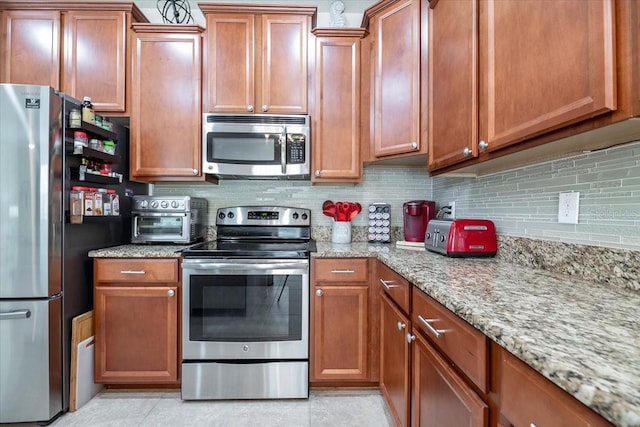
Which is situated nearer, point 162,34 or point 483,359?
point 483,359

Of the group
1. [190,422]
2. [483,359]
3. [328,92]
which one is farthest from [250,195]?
[483,359]

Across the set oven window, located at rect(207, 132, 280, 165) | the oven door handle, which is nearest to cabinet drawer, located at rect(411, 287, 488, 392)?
the oven door handle

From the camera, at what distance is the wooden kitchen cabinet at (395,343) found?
1273 millimetres

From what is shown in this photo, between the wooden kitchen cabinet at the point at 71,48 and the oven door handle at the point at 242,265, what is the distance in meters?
1.17

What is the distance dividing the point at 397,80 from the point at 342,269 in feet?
4.03

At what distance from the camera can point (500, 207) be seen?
160 centimetres

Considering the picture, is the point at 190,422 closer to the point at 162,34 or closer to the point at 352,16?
the point at 162,34

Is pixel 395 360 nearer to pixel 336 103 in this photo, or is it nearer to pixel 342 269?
pixel 342 269

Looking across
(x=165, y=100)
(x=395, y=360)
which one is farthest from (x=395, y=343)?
(x=165, y=100)

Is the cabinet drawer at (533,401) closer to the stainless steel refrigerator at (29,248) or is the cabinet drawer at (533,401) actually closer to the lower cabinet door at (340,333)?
the lower cabinet door at (340,333)

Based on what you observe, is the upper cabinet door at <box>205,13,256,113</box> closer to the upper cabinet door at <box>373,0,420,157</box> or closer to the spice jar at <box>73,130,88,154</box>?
the spice jar at <box>73,130,88,154</box>

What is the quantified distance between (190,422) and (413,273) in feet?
4.66

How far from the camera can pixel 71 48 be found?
204cm

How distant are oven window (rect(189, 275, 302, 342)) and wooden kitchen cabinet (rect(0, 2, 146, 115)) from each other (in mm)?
1337
